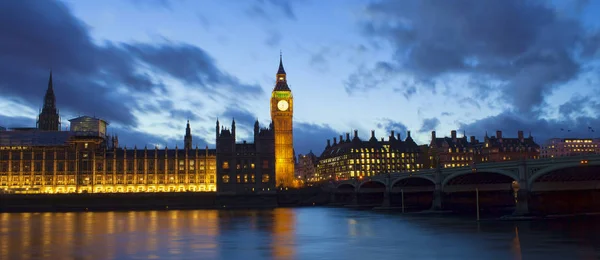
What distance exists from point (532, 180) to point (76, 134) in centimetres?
14237

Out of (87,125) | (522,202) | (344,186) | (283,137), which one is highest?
(87,125)

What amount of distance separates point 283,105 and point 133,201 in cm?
7001

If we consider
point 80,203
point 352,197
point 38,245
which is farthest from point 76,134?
point 38,245

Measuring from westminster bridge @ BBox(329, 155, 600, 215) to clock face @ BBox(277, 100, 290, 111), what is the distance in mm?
63281

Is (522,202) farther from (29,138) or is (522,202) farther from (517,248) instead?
(29,138)

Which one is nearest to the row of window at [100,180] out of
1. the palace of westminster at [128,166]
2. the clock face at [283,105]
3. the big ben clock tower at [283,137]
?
the palace of westminster at [128,166]

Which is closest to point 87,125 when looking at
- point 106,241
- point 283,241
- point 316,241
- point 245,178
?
point 245,178

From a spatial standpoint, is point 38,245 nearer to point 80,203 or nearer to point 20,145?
point 80,203

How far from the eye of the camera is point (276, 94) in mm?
199250

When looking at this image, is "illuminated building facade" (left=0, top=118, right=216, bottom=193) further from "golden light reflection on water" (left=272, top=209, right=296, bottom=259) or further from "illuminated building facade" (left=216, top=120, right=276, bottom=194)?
"golden light reflection on water" (left=272, top=209, right=296, bottom=259)

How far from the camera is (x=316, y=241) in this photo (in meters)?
57.1

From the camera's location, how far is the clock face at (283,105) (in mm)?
197600

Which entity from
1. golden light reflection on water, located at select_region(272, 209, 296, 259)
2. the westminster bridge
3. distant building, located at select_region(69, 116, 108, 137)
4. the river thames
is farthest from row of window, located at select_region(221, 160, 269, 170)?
golden light reflection on water, located at select_region(272, 209, 296, 259)

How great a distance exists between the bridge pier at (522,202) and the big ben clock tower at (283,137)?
11223cm
